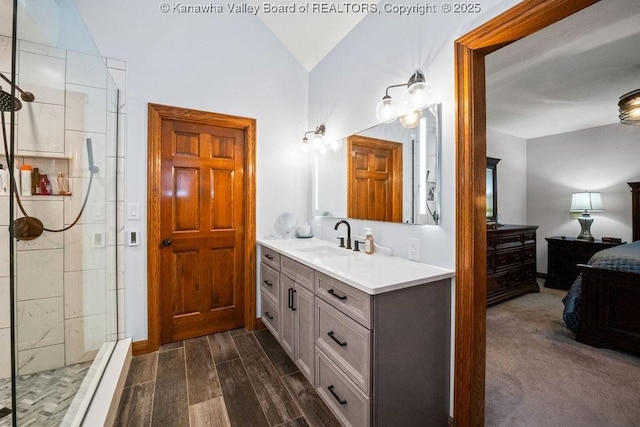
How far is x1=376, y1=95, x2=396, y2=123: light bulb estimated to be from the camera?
1.80 m

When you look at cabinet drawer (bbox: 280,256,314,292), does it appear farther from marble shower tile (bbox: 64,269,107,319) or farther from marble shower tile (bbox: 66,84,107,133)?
marble shower tile (bbox: 66,84,107,133)

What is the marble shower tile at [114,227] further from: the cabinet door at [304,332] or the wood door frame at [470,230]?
the wood door frame at [470,230]

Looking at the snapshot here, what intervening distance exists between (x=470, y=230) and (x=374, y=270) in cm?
53

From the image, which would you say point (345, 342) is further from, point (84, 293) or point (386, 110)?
point (84, 293)

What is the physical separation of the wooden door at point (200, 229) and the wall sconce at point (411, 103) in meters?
1.44

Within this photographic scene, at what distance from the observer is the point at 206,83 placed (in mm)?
2465

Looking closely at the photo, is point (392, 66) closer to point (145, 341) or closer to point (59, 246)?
point (59, 246)

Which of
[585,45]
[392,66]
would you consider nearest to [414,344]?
[392,66]

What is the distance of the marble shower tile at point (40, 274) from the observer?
1138mm

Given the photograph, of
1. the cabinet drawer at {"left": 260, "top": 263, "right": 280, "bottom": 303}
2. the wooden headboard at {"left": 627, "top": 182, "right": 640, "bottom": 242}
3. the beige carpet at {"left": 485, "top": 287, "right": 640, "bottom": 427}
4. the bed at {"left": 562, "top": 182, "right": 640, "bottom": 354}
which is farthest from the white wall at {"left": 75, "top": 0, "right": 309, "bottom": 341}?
the wooden headboard at {"left": 627, "top": 182, "right": 640, "bottom": 242}

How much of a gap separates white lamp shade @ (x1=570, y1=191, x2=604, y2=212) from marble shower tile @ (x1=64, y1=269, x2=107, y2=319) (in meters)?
5.78

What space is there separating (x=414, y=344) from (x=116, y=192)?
2362 millimetres

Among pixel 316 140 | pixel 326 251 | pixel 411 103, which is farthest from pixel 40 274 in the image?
pixel 411 103

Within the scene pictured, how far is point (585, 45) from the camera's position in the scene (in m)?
2.12
